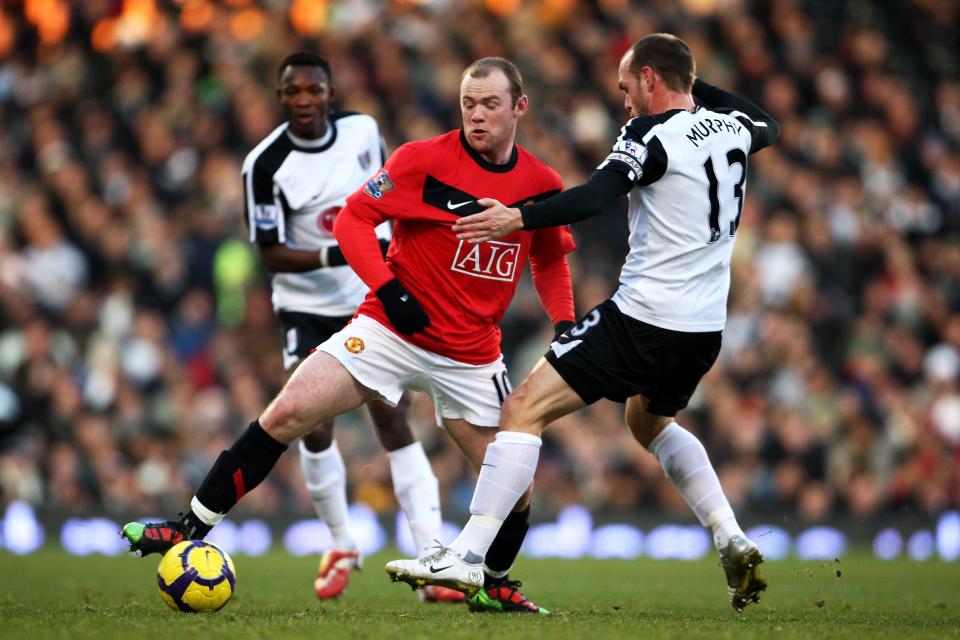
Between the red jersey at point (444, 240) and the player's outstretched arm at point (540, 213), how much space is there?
46 cm

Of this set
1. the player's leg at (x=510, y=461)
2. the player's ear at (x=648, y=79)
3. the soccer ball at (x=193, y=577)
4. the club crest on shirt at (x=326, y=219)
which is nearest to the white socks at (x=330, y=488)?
the club crest on shirt at (x=326, y=219)

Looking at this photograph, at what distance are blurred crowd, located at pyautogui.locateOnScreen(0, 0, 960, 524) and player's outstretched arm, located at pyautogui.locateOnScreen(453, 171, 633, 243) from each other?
7470 millimetres

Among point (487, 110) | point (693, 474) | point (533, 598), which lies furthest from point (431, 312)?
point (533, 598)

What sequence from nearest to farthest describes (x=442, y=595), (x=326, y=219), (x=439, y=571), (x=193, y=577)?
(x=439, y=571)
(x=193, y=577)
(x=442, y=595)
(x=326, y=219)

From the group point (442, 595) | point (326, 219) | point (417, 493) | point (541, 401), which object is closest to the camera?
point (541, 401)

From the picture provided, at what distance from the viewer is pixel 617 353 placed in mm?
6477

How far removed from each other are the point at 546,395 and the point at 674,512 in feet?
24.7

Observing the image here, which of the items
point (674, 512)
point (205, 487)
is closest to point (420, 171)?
point (205, 487)

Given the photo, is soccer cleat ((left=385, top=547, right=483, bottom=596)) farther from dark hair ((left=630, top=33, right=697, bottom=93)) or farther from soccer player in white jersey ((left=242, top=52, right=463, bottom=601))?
dark hair ((left=630, top=33, right=697, bottom=93))

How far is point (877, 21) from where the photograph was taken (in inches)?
754

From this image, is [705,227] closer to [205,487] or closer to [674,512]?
[205,487]

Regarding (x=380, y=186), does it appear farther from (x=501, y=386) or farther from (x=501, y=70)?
(x=501, y=386)

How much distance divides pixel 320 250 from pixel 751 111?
257 centimetres

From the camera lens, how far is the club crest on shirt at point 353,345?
666 centimetres
